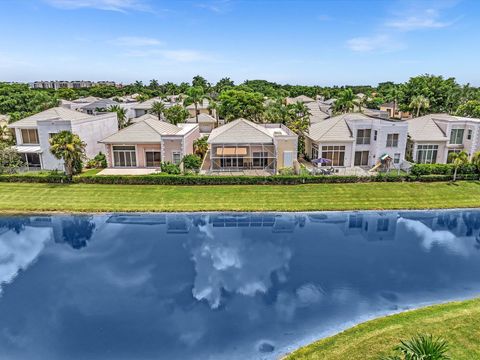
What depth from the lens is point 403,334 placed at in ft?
53.8

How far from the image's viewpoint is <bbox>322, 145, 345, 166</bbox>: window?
44594mm

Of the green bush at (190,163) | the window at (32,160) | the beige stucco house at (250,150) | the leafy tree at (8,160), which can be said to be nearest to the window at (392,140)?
the beige stucco house at (250,150)

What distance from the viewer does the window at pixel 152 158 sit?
45094 mm

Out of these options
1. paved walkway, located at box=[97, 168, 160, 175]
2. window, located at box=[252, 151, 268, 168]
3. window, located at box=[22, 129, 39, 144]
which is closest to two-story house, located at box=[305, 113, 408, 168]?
window, located at box=[252, 151, 268, 168]

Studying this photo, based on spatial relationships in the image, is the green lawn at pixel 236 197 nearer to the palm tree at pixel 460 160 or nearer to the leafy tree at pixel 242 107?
the palm tree at pixel 460 160

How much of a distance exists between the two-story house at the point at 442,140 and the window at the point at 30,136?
154ft

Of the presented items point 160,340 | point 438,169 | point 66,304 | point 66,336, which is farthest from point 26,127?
point 438,169

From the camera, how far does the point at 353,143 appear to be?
146 ft

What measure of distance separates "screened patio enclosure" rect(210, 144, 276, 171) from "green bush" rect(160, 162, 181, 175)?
4.57 metres

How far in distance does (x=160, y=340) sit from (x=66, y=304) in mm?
6588

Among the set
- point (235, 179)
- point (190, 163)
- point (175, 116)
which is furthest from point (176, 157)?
point (175, 116)

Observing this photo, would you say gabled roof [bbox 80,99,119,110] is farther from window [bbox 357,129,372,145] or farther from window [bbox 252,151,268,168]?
window [bbox 357,129,372,145]

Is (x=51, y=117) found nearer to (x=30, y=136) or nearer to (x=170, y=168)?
(x=30, y=136)

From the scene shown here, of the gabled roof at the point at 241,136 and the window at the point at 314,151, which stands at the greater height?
the gabled roof at the point at 241,136
